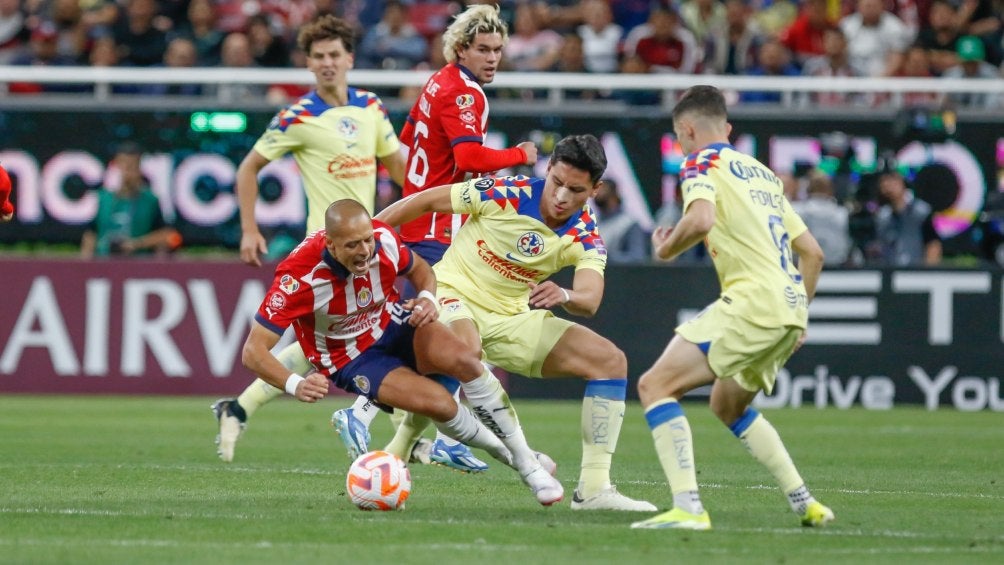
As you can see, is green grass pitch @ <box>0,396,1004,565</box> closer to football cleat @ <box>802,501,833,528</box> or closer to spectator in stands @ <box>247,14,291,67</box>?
football cleat @ <box>802,501,833,528</box>

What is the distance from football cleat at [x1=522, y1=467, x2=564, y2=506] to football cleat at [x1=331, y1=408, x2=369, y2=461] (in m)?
1.47

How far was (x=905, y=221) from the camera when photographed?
1644 cm

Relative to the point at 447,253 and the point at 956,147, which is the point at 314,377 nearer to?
the point at 447,253

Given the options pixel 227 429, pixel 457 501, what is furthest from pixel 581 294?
pixel 227 429

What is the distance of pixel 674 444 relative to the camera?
24.2 feet

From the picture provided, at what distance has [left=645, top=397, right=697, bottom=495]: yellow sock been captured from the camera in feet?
24.1

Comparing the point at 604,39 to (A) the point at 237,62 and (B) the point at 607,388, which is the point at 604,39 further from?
(B) the point at 607,388

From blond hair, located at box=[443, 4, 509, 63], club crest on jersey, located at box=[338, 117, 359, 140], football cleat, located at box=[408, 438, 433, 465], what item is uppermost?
blond hair, located at box=[443, 4, 509, 63]

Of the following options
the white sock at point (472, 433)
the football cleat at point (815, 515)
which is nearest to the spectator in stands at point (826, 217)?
the white sock at point (472, 433)

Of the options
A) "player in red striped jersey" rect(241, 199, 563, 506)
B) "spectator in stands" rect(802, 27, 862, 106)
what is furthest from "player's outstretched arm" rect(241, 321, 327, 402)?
"spectator in stands" rect(802, 27, 862, 106)

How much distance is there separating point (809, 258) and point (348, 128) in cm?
430

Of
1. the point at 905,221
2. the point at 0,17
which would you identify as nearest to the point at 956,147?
A: the point at 905,221

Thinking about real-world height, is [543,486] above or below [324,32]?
below

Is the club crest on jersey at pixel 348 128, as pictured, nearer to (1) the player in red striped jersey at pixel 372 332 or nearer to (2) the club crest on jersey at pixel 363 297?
(1) the player in red striped jersey at pixel 372 332
